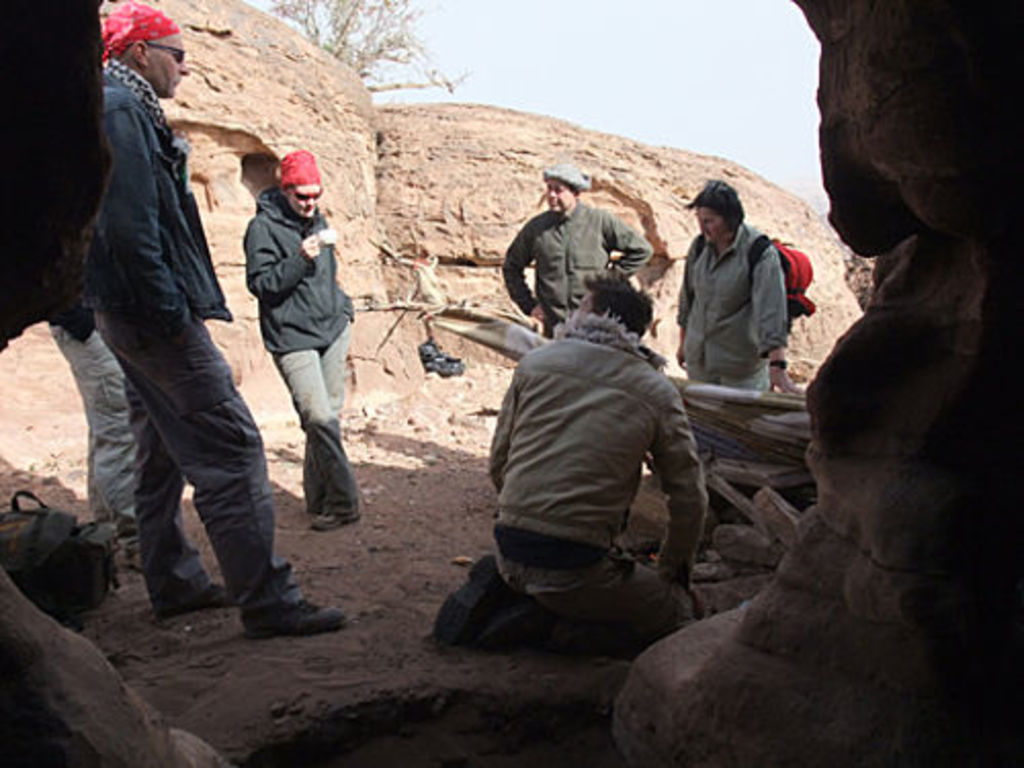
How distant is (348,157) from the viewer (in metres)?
9.67

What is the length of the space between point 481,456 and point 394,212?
16.7ft

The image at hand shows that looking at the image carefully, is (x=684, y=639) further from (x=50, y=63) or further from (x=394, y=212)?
(x=394, y=212)

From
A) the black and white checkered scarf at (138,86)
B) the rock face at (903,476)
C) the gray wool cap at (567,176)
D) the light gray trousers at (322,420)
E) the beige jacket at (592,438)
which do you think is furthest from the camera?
the gray wool cap at (567,176)

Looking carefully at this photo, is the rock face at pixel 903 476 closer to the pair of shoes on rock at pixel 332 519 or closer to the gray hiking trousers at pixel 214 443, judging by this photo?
the gray hiking trousers at pixel 214 443

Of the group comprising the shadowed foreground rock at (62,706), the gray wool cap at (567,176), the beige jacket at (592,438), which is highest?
the gray wool cap at (567,176)

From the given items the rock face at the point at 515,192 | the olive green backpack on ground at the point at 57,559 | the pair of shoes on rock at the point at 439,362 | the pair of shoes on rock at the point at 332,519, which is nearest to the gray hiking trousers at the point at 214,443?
the olive green backpack on ground at the point at 57,559

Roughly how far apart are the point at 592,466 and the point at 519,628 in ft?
2.23

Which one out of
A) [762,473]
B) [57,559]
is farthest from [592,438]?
[57,559]

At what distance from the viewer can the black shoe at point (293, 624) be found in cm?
307

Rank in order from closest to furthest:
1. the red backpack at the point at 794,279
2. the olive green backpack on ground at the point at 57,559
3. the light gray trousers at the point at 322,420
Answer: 1. the olive green backpack on ground at the point at 57,559
2. the light gray trousers at the point at 322,420
3. the red backpack at the point at 794,279

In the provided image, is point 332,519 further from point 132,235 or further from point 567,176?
point 567,176

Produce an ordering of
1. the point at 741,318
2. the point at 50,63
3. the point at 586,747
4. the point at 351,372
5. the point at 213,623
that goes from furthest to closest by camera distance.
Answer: the point at 351,372, the point at 741,318, the point at 213,623, the point at 586,747, the point at 50,63

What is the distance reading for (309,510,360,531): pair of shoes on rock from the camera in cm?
475

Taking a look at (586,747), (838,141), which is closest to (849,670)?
(586,747)
